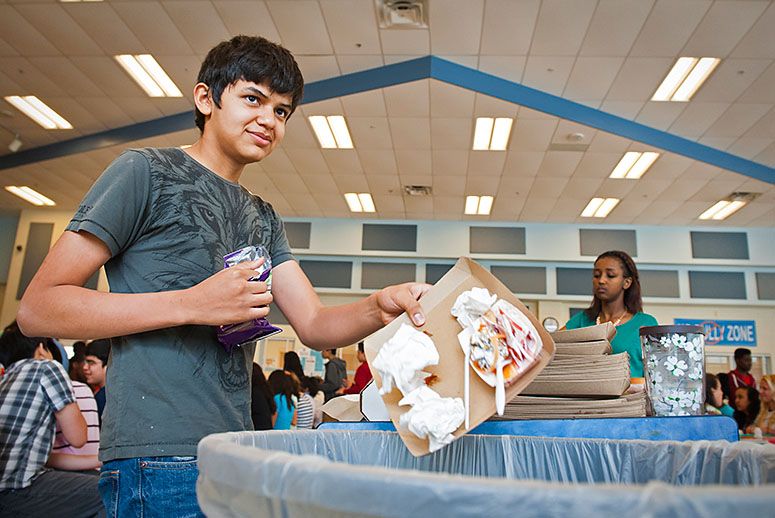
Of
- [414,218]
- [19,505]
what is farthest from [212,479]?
[414,218]

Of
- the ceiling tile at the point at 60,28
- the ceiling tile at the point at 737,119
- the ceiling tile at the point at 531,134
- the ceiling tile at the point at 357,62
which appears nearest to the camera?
the ceiling tile at the point at 60,28

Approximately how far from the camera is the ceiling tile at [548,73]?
5.70 m

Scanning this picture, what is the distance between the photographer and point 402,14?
5.13 m

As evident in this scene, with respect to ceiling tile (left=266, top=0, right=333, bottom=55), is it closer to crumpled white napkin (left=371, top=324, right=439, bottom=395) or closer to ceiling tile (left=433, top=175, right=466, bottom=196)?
ceiling tile (left=433, top=175, right=466, bottom=196)

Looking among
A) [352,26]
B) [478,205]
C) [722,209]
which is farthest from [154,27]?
[722,209]

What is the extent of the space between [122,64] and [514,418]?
20.3 feet

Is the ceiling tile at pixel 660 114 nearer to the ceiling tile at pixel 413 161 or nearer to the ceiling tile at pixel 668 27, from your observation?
the ceiling tile at pixel 668 27

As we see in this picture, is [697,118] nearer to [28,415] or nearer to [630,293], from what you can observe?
[630,293]

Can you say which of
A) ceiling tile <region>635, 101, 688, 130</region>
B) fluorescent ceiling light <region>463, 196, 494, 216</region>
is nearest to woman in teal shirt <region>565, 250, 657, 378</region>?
ceiling tile <region>635, 101, 688, 130</region>

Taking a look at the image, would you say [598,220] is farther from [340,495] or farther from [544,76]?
[340,495]

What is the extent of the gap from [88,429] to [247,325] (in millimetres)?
2269

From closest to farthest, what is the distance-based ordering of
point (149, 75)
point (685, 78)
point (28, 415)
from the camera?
point (28, 415)
point (685, 78)
point (149, 75)

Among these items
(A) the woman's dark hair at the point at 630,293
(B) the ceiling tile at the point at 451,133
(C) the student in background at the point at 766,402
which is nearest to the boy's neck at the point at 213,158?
(A) the woman's dark hair at the point at 630,293

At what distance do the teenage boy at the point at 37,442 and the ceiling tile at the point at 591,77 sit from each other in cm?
509
